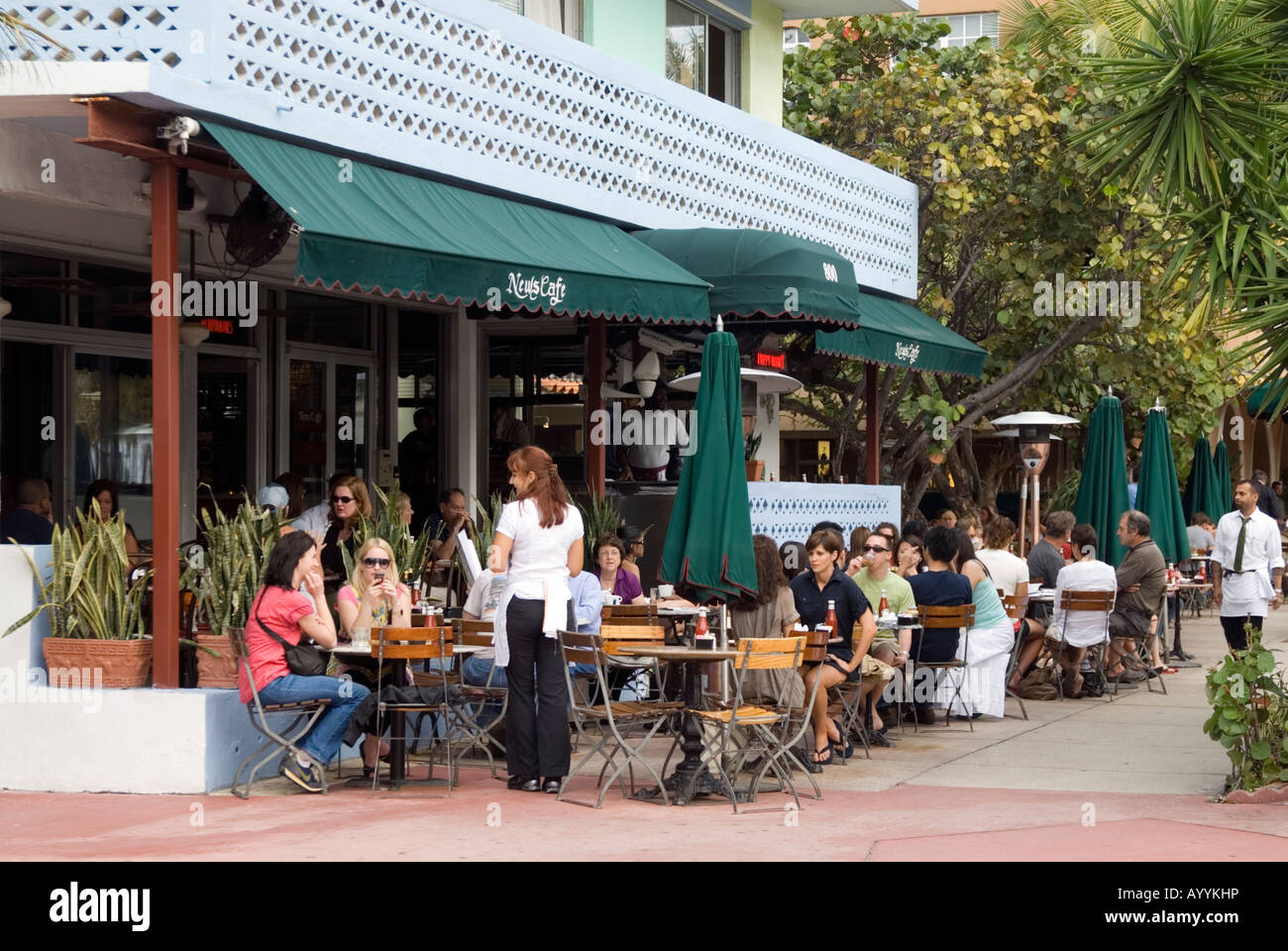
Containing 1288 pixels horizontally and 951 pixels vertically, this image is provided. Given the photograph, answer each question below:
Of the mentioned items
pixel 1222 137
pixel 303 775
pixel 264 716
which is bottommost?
pixel 303 775

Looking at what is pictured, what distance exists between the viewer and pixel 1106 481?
16.6 m

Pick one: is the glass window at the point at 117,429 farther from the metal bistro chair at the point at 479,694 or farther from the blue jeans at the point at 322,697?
the blue jeans at the point at 322,697

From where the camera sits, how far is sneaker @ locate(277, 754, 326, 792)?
30.2 feet

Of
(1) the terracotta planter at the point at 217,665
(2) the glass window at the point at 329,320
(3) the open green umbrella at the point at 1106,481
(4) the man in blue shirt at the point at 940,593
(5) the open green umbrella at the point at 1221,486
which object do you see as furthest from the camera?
(5) the open green umbrella at the point at 1221,486

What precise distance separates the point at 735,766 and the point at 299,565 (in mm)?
2600

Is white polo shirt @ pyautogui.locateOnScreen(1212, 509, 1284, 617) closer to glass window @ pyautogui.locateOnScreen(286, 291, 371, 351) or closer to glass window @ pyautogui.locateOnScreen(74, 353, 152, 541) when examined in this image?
glass window @ pyautogui.locateOnScreen(286, 291, 371, 351)

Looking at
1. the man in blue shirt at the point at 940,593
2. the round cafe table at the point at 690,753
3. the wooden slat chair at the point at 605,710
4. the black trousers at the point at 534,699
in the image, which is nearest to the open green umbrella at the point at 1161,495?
the man in blue shirt at the point at 940,593

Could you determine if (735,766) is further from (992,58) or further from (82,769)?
(992,58)

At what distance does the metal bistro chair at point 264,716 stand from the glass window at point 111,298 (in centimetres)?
457

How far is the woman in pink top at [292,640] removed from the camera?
902 cm

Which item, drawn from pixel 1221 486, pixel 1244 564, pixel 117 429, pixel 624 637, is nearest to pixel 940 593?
pixel 1244 564

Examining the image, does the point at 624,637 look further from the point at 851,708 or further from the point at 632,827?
the point at 851,708

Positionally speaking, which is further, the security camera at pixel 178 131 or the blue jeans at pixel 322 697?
the security camera at pixel 178 131

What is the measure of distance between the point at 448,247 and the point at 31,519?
12.2 ft
